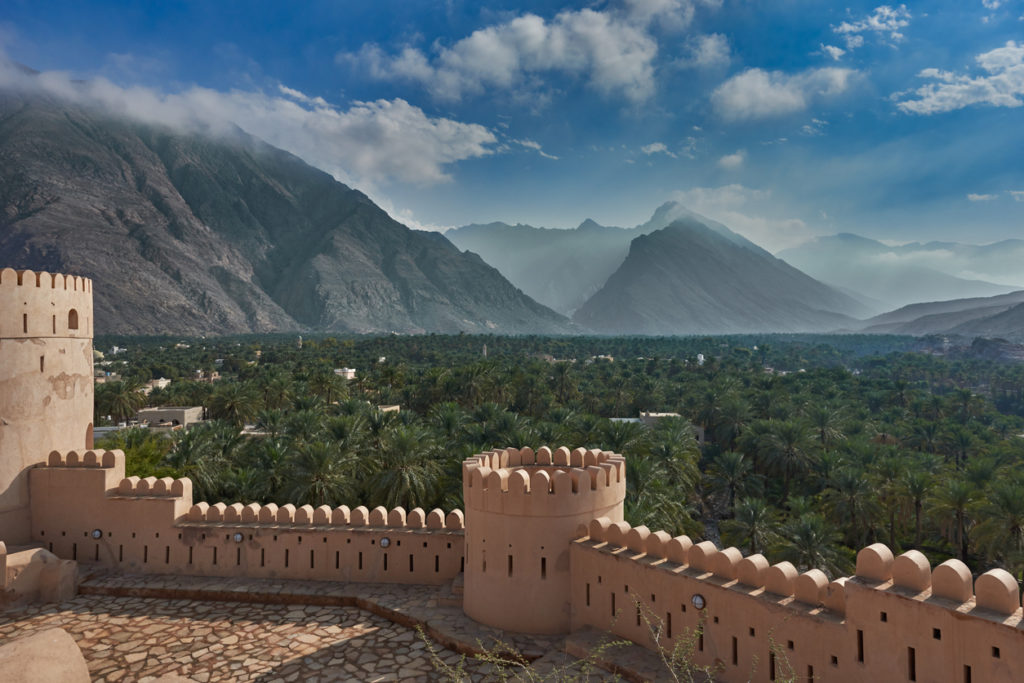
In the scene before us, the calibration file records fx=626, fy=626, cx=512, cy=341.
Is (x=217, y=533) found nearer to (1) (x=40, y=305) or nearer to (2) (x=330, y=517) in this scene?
(2) (x=330, y=517)

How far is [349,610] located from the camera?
34.4 ft

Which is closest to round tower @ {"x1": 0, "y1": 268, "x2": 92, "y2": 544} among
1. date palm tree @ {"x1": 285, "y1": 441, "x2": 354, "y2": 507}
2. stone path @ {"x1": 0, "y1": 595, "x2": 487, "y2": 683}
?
stone path @ {"x1": 0, "y1": 595, "x2": 487, "y2": 683}

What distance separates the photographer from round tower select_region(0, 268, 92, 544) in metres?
11.5

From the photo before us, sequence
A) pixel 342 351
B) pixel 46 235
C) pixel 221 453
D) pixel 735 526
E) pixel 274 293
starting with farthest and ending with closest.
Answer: pixel 274 293
pixel 46 235
pixel 342 351
pixel 221 453
pixel 735 526

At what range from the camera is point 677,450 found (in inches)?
994

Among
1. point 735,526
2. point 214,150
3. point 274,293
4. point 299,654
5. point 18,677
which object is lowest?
point 735,526

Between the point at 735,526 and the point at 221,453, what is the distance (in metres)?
19.1

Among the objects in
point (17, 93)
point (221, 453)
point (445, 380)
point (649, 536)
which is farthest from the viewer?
point (17, 93)

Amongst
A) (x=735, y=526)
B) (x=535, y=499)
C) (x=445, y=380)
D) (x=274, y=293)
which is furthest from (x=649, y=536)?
(x=274, y=293)

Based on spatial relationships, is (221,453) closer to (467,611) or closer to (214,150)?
(467,611)

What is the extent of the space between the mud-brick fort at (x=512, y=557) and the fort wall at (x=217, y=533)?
0.03 m

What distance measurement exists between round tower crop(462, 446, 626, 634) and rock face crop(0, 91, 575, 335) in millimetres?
124590

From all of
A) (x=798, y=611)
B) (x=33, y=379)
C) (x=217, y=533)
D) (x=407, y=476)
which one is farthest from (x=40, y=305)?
(x=798, y=611)

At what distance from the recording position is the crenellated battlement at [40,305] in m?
Answer: 11.4
